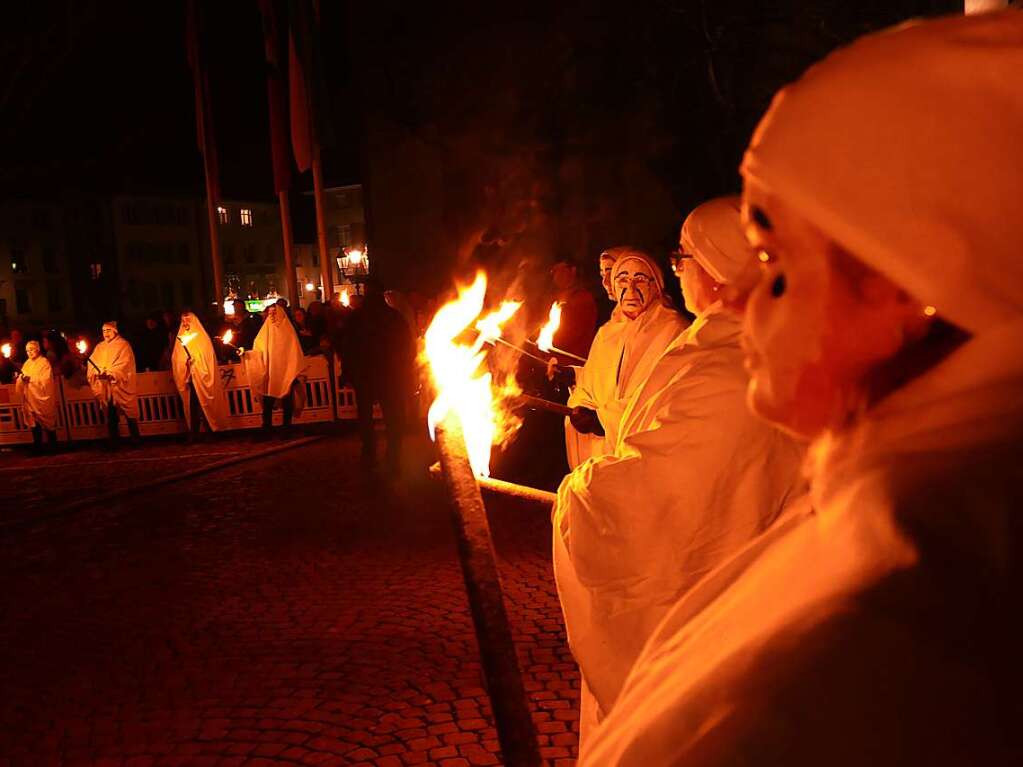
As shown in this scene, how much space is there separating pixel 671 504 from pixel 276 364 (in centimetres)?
1314

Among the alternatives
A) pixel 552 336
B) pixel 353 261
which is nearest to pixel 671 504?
pixel 552 336

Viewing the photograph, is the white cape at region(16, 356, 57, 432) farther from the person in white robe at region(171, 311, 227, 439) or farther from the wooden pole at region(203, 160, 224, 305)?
the wooden pole at region(203, 160, 224, 305)

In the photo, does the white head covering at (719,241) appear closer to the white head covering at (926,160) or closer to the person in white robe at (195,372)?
the white head covering at (926,160)

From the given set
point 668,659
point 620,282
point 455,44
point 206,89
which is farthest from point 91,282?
point 668,659

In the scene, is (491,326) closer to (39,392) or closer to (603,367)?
(603,367)

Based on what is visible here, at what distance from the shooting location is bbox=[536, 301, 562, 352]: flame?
6196mm

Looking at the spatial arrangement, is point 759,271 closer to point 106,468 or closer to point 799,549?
point 799,549

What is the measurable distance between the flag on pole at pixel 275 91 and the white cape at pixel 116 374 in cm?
836

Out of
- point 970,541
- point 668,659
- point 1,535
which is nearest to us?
point 970,541

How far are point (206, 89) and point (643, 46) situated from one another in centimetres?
1227

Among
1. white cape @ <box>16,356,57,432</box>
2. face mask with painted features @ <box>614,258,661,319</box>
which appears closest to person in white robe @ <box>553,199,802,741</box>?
face mask with painted features @ <box>614,258,661,319</box>

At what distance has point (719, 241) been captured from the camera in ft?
10.2

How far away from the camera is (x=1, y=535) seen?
942 centimetres

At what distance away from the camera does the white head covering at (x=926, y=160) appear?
744 mm
